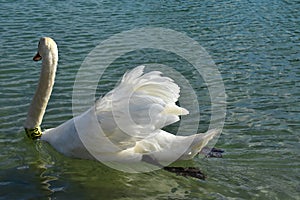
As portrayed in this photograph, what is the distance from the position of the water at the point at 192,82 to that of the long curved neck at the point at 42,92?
33cm

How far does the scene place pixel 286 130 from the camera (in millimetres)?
6707

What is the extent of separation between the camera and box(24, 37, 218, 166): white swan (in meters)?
5.22

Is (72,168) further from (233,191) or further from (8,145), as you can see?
(233,191)

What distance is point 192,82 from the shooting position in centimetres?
888

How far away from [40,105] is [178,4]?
31.4 feet

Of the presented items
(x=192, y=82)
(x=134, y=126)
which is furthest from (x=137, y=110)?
(x=192, y=82)

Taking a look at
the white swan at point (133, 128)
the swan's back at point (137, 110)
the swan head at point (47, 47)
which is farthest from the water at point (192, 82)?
the swan head at point (47, 47)

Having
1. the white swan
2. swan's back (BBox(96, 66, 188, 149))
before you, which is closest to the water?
the white swan

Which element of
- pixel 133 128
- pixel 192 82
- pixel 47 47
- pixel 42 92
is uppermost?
pixel 47 47

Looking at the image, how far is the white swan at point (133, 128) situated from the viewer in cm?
522

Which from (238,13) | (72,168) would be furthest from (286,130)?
(238,13)

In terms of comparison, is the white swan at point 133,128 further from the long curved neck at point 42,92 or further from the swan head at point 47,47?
the swan head at point 47,47

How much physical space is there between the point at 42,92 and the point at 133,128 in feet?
5.71

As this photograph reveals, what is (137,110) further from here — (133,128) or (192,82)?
(192,82)
